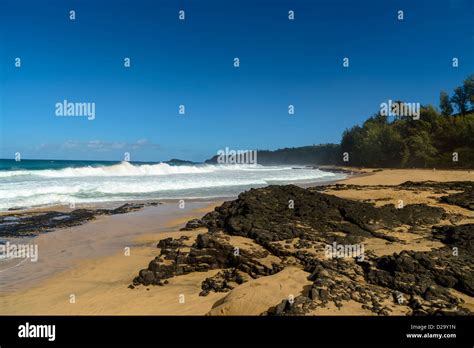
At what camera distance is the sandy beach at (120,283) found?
5618 mm

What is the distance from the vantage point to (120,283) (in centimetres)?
714

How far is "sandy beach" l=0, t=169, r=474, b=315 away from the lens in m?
5.62
